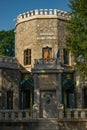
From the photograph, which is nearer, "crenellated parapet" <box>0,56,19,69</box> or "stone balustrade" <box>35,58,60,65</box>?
"stone balustrade" <box>35,58,60,65</box>

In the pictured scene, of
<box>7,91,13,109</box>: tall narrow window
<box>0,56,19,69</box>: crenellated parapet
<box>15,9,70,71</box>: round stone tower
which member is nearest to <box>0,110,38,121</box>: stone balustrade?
<box>7,91,13,109</box>: tall narrow window

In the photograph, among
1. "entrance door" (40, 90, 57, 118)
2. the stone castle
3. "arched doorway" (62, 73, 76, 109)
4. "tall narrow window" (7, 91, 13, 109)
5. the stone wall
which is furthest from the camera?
"arched doorway" (62, 73, 76, 109)

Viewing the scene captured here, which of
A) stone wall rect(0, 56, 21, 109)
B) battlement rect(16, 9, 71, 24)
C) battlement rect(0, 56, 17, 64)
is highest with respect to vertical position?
battlement rect(16, 9, 71, 24)

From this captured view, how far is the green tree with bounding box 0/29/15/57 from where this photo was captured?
1828 inches

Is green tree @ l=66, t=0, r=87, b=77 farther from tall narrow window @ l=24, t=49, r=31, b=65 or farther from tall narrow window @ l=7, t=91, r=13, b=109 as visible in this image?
tall narrow window @ l=24, t=49, r=31, b=65

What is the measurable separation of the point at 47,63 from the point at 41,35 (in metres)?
3.56

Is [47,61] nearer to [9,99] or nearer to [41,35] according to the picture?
[41,35]

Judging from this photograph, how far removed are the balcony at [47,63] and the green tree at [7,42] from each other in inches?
733

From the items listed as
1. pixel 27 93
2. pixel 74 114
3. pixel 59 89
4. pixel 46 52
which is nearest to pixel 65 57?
pixel 46 52

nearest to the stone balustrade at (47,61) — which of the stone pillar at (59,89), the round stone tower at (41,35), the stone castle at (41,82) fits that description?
the stone castle at (41,82)

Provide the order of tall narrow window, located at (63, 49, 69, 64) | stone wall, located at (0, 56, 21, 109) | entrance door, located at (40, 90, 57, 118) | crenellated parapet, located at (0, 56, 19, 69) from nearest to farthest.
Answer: entrance door, located at (40, 90, 57, 118), stone wall, located at (0, 56, 21, 109), crenellated parapet, located at (0, 56, 19, 69), tall narrow window, located at (63, 49, 69, 64)

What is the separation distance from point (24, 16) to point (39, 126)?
11849 mm

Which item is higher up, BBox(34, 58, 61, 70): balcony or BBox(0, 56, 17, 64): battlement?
BBox(0, 56, 17, 64): battlement

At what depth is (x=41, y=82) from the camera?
27406mm
